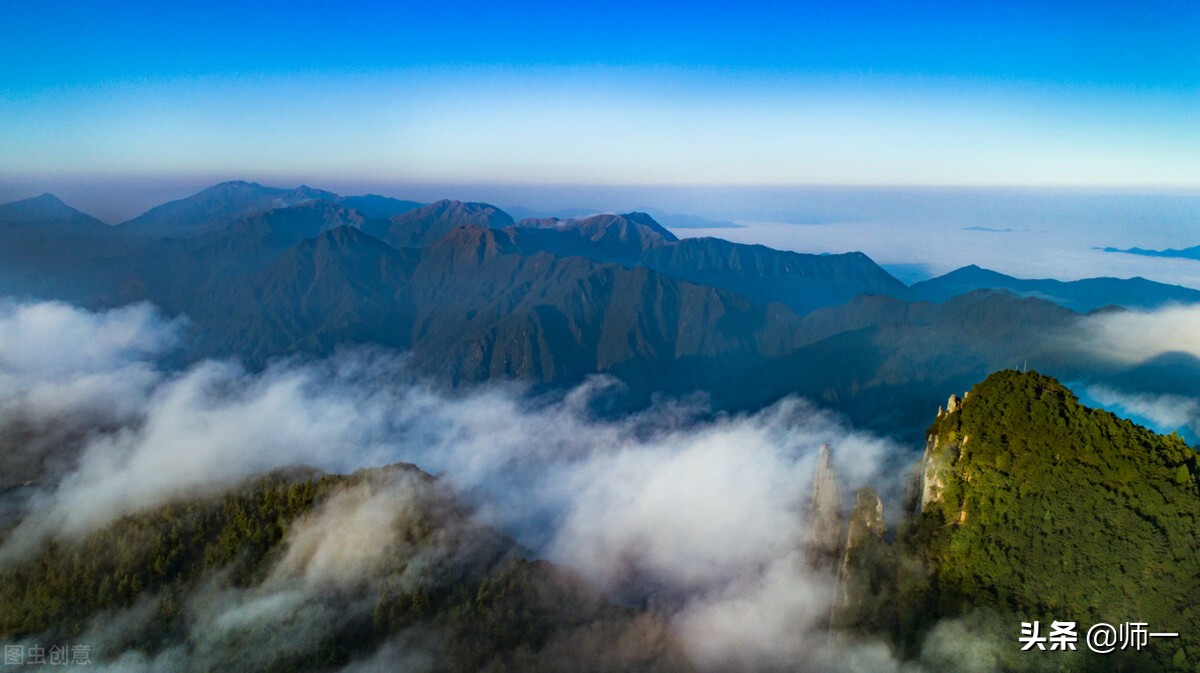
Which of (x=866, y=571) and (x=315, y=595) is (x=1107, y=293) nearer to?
(x=866, y=571)

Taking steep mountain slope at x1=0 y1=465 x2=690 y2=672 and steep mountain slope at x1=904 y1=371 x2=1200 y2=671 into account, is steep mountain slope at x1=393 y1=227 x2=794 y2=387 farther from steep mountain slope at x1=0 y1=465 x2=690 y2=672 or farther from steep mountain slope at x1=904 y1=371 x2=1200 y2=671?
steep mountain slope at x1=904 y1=371 x2=1200 y2=671

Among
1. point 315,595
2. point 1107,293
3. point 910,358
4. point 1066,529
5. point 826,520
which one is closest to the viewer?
point 1066,529

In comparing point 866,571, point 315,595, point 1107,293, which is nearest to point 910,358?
point 1107,293

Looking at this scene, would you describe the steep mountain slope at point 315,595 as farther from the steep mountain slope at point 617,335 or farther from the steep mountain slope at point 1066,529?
the steep mountain slope at point 617,335

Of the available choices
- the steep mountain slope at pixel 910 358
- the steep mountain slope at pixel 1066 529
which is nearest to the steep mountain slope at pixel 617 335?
the steep mountain slope at pixel 910 358

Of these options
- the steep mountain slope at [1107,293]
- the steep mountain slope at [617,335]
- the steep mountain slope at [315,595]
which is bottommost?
the steep mountain slope at [315,595]

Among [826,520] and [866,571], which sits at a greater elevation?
[826,520]

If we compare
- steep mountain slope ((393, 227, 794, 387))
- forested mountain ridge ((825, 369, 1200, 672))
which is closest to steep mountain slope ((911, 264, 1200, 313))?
steep mountain slope ((393, 227, 794, 387))
